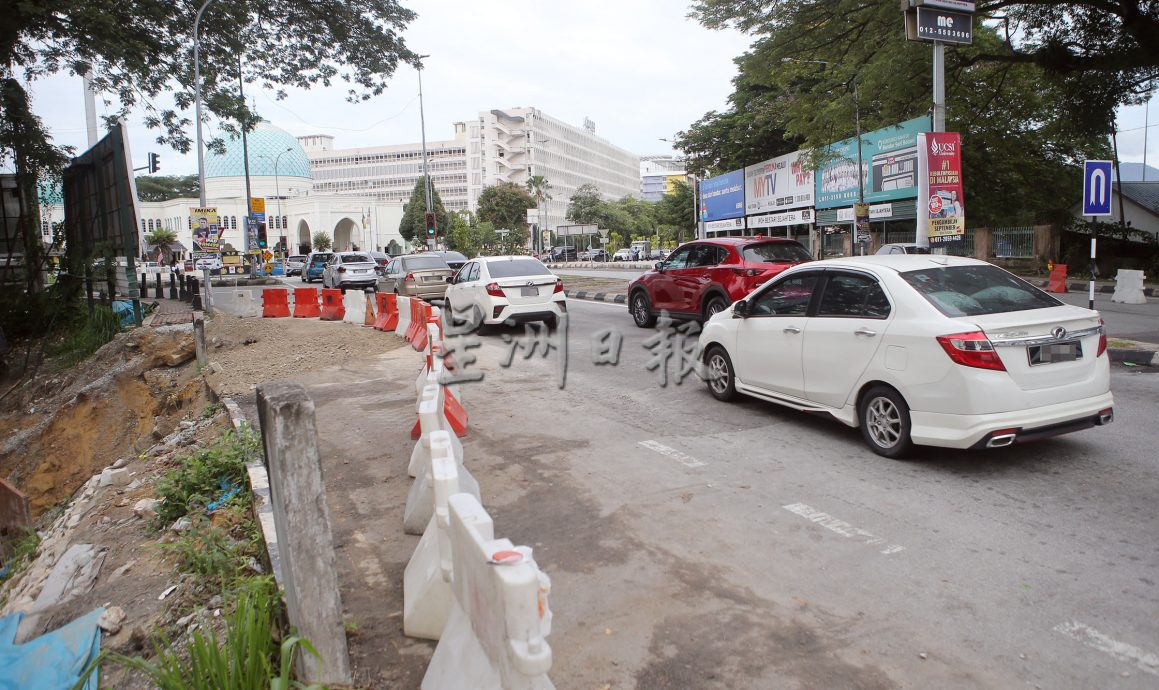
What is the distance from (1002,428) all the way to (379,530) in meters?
4.17

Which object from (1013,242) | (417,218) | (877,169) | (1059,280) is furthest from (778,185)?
(417,218)

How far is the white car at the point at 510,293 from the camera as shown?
44.0ft

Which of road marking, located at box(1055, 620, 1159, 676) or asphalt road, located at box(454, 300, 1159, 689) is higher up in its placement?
asphalt road, located at box(454, 300, 1159, 689)

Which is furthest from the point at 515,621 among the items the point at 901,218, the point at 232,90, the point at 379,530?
the point at 901,218

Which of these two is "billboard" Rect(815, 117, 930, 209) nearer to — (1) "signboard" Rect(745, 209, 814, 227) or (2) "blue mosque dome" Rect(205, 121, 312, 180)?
(1) "signboard" Rect(745, 209, 814, 227)

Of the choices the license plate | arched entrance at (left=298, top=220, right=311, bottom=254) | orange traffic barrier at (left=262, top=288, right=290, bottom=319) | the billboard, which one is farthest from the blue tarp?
arched entrance at (left=298, top=220, right=311, bottom=254)

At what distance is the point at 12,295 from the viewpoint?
16953 millimetres

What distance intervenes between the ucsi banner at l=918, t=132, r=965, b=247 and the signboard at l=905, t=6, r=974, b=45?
1591mm

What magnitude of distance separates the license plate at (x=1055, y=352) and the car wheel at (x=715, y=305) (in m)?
6.44

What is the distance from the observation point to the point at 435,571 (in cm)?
331

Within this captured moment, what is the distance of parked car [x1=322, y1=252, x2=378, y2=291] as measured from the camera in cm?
2797

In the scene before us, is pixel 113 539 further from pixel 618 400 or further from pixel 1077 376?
pixel 1077 376

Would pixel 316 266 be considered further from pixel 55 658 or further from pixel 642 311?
pixel 55 658

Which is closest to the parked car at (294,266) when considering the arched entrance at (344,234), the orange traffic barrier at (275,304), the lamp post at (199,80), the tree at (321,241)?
the lamp post at (199,80)
